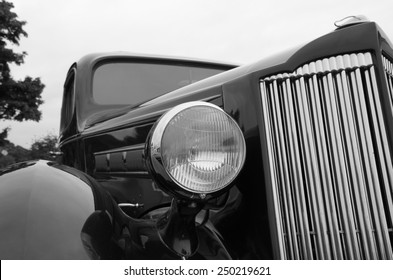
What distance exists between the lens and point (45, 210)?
1.14 m

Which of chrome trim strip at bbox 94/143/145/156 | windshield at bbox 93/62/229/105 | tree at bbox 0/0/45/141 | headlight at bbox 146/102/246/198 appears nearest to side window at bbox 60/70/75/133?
windshield at bbox 93/62/229/105

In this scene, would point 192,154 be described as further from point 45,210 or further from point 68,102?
point 68,102

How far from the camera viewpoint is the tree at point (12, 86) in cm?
1942

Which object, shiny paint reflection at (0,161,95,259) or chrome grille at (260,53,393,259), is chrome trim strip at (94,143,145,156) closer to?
shiny paint reflection at (0,161,95,259)

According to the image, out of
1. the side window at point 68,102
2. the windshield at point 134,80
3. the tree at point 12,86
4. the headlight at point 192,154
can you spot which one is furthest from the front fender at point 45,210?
the tree at point 12,86

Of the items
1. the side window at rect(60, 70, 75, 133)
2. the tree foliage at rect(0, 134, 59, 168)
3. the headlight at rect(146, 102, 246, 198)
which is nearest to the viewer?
the headlight at rect(146, 102, 246, 198)

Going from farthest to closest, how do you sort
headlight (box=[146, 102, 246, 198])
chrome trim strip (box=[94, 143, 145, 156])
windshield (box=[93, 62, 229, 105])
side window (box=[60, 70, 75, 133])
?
side window (box=[60, 70, 75, 133]) < windshield (box=[93, 62, 229, 105]) < chrome trim strip (box=[94, 143, 145, 156]) < headlight (box=[146, 102, 246, 198])

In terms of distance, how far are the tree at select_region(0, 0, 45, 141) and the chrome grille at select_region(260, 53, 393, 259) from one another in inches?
797

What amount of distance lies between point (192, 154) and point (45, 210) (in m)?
0.47

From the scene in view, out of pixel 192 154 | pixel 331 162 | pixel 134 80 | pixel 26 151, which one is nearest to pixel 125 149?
pixel 134 80

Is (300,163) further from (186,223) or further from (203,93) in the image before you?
(203,93)

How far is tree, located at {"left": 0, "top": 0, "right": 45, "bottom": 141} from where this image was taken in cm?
1942

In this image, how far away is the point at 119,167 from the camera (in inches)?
89.7
